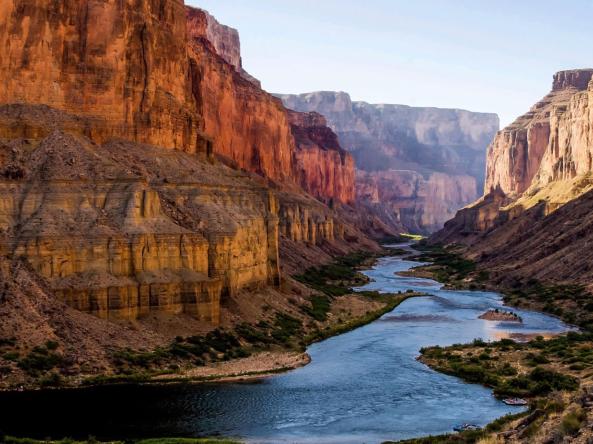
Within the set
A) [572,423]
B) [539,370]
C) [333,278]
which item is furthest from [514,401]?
[333,278]

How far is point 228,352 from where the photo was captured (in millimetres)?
56375

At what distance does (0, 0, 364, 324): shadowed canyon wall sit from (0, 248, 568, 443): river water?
33.7ft

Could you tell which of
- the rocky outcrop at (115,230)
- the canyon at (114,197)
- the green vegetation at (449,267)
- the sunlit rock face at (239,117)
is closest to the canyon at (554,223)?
the green vegetation at (449,267)

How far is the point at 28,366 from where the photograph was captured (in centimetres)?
4584

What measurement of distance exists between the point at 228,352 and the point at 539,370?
19783 millimetres

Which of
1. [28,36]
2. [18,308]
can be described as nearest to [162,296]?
[18,308]

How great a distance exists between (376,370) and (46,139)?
28.0 metres

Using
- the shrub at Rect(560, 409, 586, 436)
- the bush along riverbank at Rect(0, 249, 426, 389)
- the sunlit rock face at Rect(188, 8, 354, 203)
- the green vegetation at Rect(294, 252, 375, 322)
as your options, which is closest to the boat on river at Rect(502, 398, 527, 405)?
the bush along riverbank at Rect(0, 249, 426, 389)

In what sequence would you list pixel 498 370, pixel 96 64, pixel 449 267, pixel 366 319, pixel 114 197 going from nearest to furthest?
pixel 498 370
pixel 114 197
pixel 96 64
pixel 366 319
pixel 449 267

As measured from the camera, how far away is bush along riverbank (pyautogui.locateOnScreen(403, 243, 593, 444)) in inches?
1222

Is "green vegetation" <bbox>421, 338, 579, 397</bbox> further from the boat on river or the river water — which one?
the river water

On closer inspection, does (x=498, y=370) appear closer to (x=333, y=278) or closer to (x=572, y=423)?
(x=572, y=423)

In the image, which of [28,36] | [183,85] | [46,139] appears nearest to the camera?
[46,139]

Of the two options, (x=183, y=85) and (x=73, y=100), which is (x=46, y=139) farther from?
(x=183, y=85)
